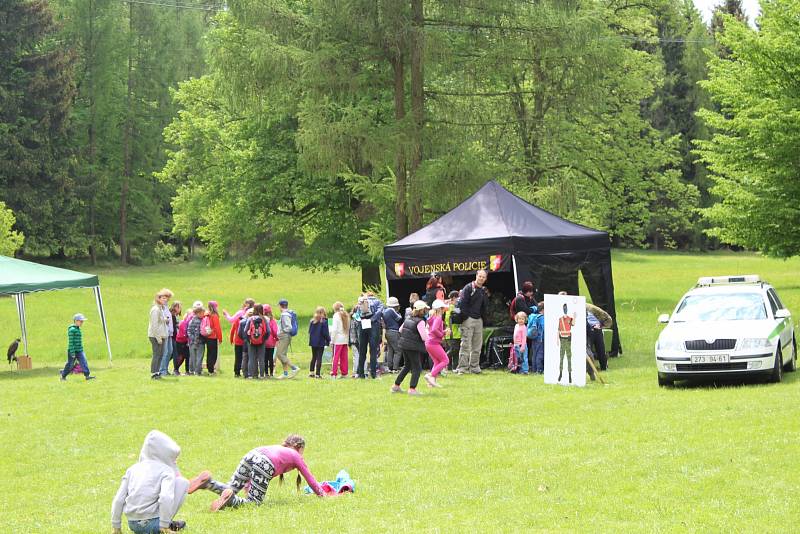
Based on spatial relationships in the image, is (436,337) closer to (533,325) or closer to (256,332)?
(533,325)

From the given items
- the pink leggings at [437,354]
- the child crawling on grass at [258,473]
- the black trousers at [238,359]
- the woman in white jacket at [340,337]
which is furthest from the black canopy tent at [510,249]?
the child crawling on grass at [258,473]

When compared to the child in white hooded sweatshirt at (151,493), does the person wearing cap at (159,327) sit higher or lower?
higher

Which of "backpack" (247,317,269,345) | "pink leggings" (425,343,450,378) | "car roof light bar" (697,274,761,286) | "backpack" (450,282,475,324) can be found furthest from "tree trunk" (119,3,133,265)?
"car roof light bar" (697,274,761,286)

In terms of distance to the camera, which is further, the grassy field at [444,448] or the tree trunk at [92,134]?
the tree trunk at [92,134]

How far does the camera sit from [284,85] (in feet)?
88.2

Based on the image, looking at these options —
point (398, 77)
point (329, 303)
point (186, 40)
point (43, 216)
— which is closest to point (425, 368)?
point (398, 77)

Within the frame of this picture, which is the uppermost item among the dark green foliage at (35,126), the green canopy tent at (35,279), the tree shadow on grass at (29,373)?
the dark green foliage at (35,126)

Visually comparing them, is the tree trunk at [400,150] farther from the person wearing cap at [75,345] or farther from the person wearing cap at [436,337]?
the person wearing cap at [436,337]

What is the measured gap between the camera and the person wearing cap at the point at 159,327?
2119 cm

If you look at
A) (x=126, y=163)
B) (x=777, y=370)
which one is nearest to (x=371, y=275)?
(x=777, y=370)

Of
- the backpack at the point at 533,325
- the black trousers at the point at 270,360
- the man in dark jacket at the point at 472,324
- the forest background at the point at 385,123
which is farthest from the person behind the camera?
the forest background at the point at 385,123

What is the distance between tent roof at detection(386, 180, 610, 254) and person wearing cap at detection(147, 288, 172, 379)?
4739 mm

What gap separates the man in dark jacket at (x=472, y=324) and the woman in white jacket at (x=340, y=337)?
2240mm

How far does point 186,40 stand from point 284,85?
63.3m
